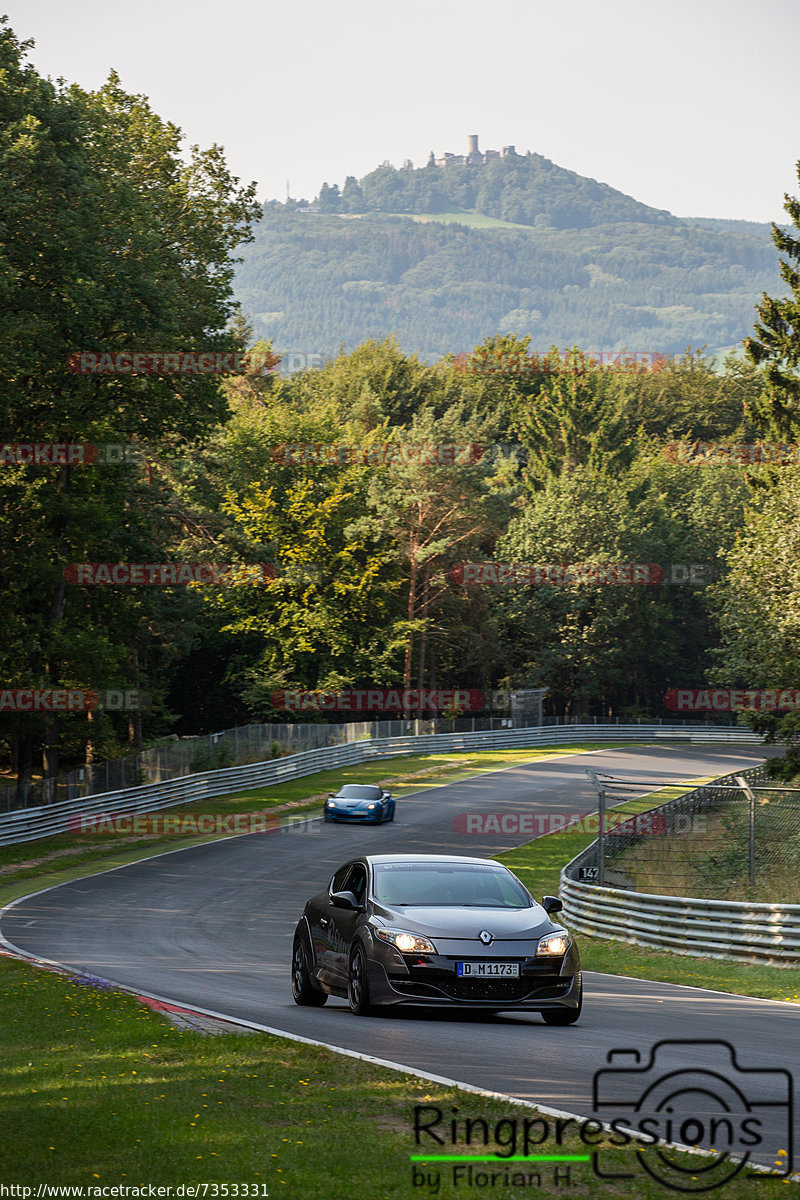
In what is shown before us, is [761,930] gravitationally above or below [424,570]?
below

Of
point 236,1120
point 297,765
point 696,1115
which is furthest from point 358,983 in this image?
Result: point 297,765

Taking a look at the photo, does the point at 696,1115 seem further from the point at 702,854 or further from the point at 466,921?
the point at 702,854

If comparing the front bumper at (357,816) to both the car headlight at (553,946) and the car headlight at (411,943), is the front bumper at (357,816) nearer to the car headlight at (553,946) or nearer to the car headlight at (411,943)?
the car headlight at (553,946)

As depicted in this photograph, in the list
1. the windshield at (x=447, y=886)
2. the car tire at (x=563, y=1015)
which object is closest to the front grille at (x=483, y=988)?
the car tire at (x=563, y=1015)

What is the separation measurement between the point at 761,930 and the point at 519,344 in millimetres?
97452

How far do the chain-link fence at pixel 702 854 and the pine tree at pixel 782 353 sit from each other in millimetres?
15609

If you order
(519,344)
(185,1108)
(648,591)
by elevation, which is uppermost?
(519,344)

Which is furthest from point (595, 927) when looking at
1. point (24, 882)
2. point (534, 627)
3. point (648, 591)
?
point (648, 591)

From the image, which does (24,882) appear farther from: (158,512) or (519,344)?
(519,344)

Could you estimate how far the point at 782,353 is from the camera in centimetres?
4356

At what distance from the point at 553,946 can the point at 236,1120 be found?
4122 mm

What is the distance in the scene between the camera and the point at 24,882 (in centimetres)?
2822

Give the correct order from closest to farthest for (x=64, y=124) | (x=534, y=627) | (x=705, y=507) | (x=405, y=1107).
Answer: (x=405, y=1107), (x=64, y=124), (x=534, y=627), (x=705, y=507)

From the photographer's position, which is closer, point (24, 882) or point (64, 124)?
point (24, 882)
